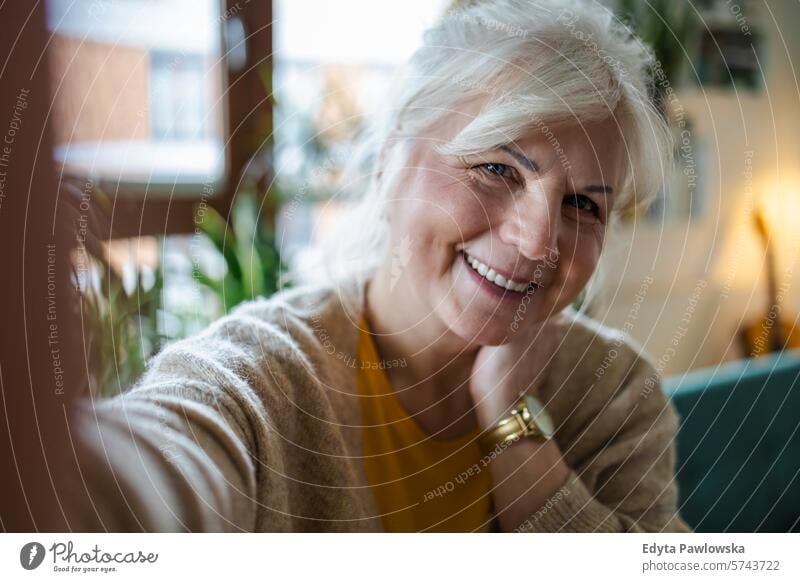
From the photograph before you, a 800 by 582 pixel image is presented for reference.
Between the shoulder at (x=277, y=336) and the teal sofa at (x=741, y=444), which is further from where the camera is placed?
the teal sofa at (x=741, y=444)

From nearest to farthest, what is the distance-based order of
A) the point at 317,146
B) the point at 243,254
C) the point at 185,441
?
the point at 185,441 < the point at 317,146 < the point at 243,254

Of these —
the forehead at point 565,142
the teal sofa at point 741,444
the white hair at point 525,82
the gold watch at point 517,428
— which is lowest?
the teal sofa at point 741,444

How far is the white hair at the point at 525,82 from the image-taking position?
0.48 metres

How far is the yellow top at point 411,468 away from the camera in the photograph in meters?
0.53

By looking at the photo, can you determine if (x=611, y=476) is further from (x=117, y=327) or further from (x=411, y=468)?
(x=117, y=327)

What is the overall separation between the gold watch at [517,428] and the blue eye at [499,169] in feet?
0.57

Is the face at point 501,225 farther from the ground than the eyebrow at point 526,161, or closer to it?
closer to it

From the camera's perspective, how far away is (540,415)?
1.79 ft

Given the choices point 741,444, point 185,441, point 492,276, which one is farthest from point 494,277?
point 741,444

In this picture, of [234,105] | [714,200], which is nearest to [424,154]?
[234,105]

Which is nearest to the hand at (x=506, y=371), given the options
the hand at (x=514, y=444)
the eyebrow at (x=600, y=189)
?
the hand at (x=514, y=444)

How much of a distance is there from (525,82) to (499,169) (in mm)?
63

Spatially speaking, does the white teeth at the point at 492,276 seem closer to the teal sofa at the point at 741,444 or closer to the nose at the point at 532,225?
the nose at the point at 532,225

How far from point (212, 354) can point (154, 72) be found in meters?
0.21
